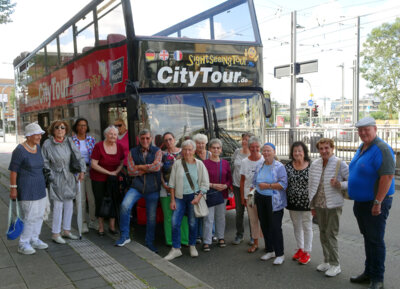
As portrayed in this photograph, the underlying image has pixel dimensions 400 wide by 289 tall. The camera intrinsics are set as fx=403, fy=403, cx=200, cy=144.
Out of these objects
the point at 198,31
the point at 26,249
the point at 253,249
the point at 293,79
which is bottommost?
the point at 253,249

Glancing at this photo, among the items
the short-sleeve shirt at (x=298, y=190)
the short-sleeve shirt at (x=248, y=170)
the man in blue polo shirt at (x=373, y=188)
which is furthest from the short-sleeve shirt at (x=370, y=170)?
the short-sleeve shirt at (x=248, y=170)

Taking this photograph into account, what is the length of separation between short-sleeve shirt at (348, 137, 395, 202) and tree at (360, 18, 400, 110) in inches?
1197

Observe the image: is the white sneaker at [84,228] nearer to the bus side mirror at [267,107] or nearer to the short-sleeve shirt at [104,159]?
the short-sleeve shirt at [104,159]

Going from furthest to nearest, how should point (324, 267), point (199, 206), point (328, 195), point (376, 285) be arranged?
point (199, 206)
point (324, 267)
point (328, 195)
point (376, 285)

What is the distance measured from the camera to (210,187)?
5441mm

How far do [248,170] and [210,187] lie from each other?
22.2 inches

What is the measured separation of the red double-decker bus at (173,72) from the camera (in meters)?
6.04

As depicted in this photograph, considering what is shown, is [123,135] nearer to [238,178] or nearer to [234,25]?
[238,178]

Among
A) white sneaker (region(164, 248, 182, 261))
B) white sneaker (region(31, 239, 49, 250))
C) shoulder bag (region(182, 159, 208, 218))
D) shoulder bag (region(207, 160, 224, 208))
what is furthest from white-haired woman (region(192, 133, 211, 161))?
white sneaker (region(31, 239, 49, 250))

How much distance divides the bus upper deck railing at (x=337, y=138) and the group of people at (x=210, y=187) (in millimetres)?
6036

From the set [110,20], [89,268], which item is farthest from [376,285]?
[110,20]

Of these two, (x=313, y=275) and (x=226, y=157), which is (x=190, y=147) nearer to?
(x=226, y=157)

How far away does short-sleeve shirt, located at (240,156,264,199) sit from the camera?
5301 millimetres

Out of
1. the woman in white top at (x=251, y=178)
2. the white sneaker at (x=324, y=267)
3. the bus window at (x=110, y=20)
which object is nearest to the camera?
the white sneaker at (x=324, y=267)
